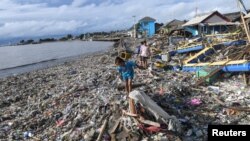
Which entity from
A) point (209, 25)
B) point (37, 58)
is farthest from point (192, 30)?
point (37, 58)

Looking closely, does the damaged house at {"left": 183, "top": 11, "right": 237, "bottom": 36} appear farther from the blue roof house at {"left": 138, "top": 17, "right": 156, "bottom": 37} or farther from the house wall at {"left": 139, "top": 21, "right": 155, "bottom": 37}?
the house wall at {"left": 139, "top": 21, "right": 155, "bottom": 37}

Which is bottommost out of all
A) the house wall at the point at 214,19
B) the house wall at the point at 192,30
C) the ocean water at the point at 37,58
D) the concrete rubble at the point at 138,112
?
the ocean water at the point at 37,58

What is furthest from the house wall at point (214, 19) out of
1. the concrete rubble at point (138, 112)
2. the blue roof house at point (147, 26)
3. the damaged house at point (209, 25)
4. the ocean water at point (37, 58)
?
the concrete rubble at point (138, 112)

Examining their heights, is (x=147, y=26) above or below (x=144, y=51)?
above

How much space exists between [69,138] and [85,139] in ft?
2.50

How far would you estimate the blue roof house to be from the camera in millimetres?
72700

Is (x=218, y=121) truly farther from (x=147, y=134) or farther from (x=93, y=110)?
(x=93, y=110)

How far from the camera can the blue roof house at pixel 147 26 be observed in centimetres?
7270

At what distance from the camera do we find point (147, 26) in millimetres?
74938

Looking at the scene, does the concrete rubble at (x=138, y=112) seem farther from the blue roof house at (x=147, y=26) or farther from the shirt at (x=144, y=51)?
the blue roof house at (x=147, y=26)

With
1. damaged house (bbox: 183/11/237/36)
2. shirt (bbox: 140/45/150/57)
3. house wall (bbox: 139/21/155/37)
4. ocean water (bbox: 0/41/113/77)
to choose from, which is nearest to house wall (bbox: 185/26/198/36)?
damaged house (bbox: 183/11/237/36)

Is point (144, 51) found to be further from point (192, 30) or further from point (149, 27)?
point (149, 27)

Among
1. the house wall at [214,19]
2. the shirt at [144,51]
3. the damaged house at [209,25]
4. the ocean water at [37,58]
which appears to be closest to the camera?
the shirt at [144,51]

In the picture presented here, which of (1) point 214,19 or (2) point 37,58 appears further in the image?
(2) point 37,58
